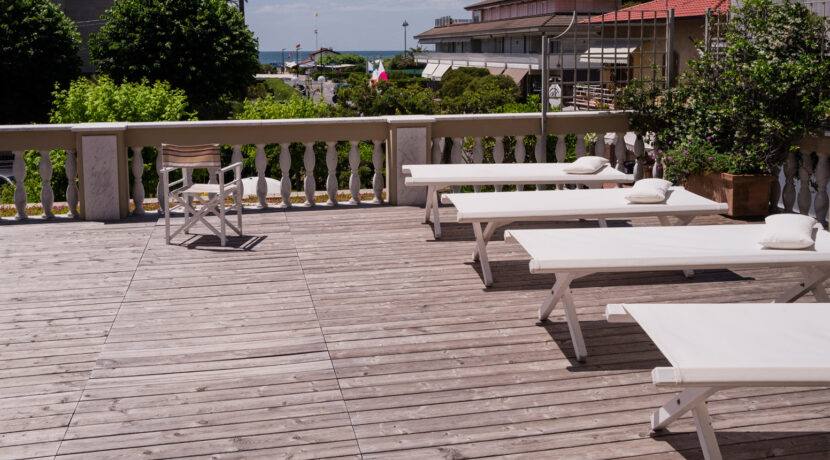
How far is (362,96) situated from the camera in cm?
4131

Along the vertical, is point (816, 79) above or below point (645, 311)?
above

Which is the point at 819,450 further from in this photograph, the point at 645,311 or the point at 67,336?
the point at 67,336

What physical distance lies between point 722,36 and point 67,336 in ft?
23.1

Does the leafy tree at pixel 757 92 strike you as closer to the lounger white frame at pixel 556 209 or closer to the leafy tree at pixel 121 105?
the lounger white frame at pixel 556 209

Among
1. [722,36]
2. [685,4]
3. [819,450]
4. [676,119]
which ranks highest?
[685,4]

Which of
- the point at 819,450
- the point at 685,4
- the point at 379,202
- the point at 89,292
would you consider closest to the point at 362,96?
the point at 685,4

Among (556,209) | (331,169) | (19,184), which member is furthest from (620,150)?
(19,184)

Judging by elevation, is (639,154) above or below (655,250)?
above

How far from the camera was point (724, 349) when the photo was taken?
10.4 ft

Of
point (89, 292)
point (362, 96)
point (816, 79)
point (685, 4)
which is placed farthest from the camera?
point (362, 96)

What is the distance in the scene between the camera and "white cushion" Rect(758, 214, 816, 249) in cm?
471

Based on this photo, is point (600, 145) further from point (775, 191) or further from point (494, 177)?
point (494, 177)

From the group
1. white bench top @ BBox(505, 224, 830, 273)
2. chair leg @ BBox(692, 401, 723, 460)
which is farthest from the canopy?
chair leg @ BBox(692, 401, 723, 460)

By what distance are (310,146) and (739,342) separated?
600cm
